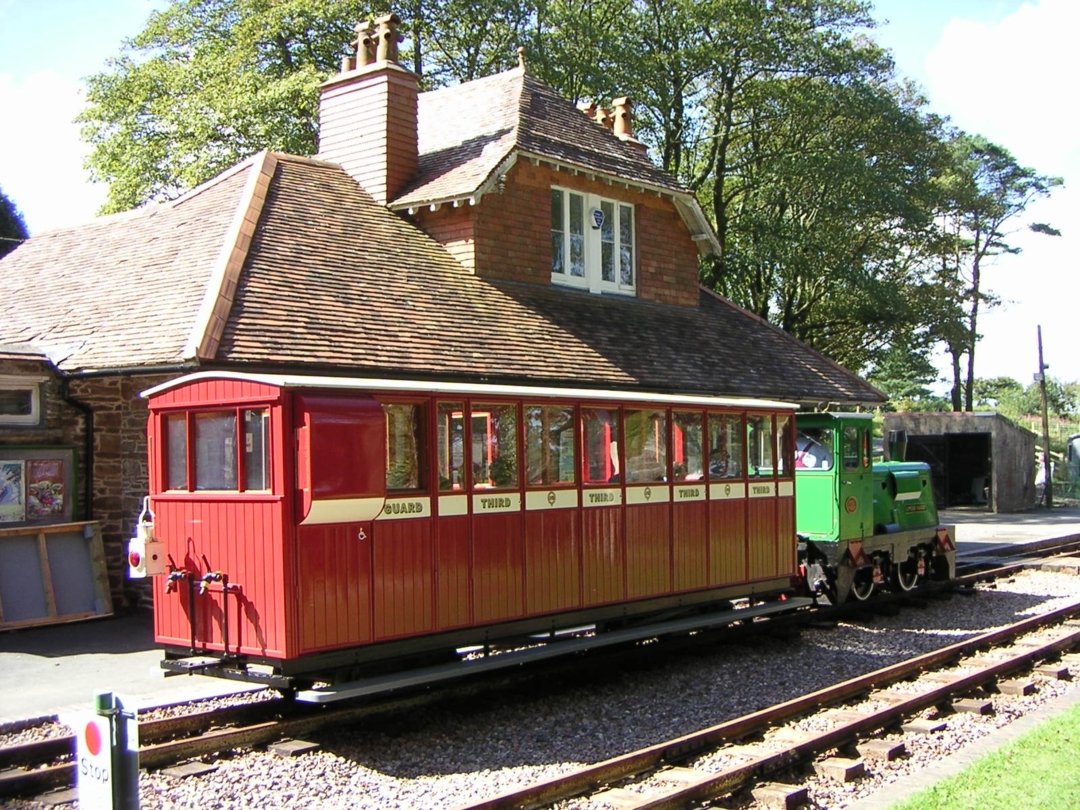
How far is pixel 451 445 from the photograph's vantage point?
30.0 ft

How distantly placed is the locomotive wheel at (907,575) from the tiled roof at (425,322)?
11.9 feet

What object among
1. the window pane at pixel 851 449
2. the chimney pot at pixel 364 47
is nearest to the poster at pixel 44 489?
the chimney pot at pixel 364 47

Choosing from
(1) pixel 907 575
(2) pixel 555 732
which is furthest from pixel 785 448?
(2) pixel 555 732

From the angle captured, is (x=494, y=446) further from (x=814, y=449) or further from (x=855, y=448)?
(x=855, y=448)

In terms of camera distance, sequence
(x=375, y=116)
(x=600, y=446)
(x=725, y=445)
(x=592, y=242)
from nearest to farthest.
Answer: (x=600, y=446) → (x=725, y=445) → (x=375, y=116) → (x=592, y=242)

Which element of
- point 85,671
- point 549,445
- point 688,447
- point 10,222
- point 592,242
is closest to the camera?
point 549,445

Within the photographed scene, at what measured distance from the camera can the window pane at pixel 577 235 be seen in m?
18.4

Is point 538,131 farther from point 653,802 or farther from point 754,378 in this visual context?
point 653,802

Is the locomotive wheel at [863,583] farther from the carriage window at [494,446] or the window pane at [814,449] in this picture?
the carriage window at [494,446]

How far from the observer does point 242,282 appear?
13133 mm

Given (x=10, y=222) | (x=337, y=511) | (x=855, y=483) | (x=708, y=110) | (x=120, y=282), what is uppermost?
(x=708, y=110)

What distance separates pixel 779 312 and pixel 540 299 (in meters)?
20.4

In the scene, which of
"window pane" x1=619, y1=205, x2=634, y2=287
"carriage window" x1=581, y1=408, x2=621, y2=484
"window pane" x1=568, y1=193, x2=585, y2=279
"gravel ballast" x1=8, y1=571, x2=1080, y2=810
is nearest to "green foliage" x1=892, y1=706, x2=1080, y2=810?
"gravel ballast" x1=8, y1=571, x2=1080, y2=810

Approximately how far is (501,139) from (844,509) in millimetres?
7892
